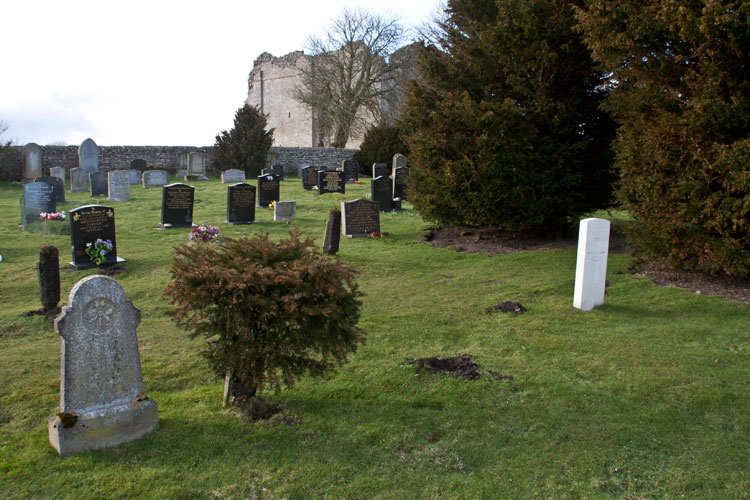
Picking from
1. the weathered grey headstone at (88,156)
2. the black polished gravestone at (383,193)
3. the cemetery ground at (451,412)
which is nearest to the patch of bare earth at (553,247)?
the cemetery ground at (451,412)

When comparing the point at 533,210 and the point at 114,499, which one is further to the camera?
the point at 533,210

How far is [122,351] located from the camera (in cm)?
421

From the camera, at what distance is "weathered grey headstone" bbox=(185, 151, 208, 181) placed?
92.5ft

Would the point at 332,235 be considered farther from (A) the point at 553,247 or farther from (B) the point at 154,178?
(B) the point at 154,178

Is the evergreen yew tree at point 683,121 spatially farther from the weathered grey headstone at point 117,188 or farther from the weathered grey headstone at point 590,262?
the weathered grey headstone at point 117,188

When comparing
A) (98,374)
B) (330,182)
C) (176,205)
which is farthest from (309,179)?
(98,374)

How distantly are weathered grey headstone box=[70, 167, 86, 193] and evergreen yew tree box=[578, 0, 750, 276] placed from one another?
1913cm

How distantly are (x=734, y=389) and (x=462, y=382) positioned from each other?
2.48 meters

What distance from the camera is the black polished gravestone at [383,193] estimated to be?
57.4 ft

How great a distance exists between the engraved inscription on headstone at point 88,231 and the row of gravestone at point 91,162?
48.3ft

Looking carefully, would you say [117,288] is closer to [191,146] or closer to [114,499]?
[114,499]

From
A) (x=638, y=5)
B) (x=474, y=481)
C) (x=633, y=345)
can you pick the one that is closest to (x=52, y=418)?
(x=474, y=481)

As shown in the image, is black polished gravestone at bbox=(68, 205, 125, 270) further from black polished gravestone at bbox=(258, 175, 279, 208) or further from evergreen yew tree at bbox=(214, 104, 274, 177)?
evergreen yew tree at bbox=(214, 104, 274, 177)

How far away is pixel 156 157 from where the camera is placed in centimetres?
3038
